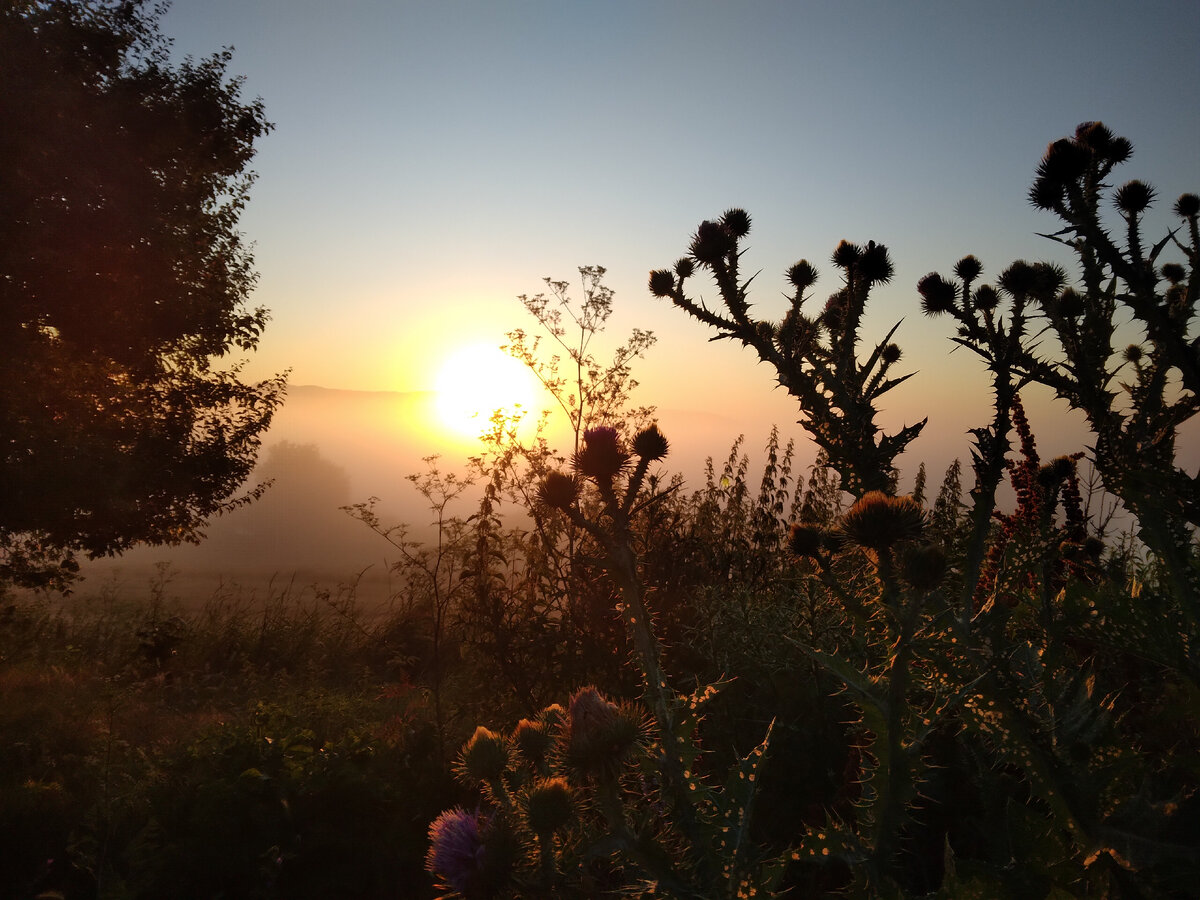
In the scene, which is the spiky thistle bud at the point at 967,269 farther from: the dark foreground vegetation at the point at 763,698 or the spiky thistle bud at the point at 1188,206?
the spiky thistle bud at the point at 1188,206

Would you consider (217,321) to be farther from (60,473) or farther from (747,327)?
(747,327)

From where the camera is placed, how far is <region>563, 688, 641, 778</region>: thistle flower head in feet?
5.43

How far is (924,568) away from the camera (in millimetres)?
1496

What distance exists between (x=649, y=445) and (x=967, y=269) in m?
1.74

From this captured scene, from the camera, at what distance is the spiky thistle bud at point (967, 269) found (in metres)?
2.97

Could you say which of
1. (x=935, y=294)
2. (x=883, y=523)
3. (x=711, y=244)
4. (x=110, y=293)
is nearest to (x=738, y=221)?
(x=711, y=244)

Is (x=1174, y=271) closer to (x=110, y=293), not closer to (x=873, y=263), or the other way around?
(x=873, y=263)

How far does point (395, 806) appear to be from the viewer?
390cm

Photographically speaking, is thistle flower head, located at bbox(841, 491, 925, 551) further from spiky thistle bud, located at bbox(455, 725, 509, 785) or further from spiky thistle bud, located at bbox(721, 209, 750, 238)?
spiky thistle bud, located at bbox(721, 209, 750, 238)

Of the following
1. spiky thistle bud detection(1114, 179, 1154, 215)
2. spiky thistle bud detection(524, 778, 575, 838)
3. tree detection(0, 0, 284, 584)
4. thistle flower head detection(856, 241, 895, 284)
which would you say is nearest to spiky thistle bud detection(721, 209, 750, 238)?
thistle flower head detection(856, 241, 895, 284)

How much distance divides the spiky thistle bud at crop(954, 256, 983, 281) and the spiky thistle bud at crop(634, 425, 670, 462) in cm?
166

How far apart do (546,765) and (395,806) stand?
2288 millimetres

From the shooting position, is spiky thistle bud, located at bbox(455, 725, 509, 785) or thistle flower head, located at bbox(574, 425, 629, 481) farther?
thistle flower head, located at bbox(574, 425, 629, 481)

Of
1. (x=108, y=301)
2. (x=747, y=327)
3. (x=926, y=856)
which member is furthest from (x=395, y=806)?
(x=108, y=301)
